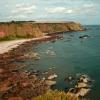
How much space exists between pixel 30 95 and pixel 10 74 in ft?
49.3

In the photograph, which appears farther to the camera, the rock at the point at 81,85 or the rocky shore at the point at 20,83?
the rock at the point at 81,85

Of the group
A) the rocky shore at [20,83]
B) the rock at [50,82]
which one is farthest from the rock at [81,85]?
the rocky shore at [20,83]

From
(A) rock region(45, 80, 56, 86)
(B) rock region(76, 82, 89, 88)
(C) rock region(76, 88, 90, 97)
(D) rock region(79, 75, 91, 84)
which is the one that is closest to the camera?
(C) rock region(76, 88, 90, 97)

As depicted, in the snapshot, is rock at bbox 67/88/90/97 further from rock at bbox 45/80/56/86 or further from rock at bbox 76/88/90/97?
rock at bbox 45/80/56/86

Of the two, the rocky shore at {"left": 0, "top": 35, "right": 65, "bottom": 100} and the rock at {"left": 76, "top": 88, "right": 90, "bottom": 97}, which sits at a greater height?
the rocky shore at {"left": 0, "top": 35, "right": 65, "bottom": 100}

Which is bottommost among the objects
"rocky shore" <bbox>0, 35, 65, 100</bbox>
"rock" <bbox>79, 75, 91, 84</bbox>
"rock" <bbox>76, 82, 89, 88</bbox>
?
"rock" <bbox>79, 75, 91, 84</bbox>

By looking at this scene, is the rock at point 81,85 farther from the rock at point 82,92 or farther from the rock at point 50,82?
Answer: the rock at point 50,82

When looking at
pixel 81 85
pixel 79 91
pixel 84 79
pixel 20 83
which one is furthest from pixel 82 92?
pixel 20 83

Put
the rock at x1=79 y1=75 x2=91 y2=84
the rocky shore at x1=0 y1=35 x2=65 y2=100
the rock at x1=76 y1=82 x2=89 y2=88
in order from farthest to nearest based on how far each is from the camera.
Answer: the rock at x1=79 y1=75 x2=91 y2=84 → the rock at x1=76 y1=82 x2=89 y2=88 → the rocky shore at x1=0 y1=35 x2=65 y2=100

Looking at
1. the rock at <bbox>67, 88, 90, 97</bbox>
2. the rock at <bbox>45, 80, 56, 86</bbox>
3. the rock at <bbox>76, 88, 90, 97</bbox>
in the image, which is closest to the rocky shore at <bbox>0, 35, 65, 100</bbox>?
the rock at <bbox>45, 80, 56, 86</bbox>

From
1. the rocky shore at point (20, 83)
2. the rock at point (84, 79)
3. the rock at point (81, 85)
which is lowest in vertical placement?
the rock at point (84, 79)

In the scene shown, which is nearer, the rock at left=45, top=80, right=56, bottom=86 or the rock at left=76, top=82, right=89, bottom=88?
the rock at left=76, top=82, right=89, bottom=88

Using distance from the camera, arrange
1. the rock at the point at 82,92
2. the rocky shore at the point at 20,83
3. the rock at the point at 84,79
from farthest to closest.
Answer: the rock at the point at 84,79
the rocky shore at the point at 20,83
the rock at the point at 82,92

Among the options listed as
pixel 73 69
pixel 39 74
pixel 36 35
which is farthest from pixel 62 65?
pixel 36 35
